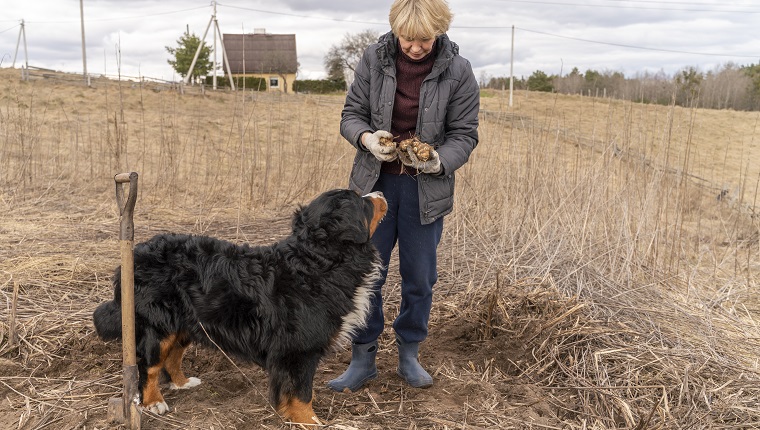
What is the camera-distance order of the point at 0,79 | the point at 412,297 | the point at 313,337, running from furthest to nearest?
the point at 0,79 < the point at 412,297 < the point at 313,337

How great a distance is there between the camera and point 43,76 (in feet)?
59.8

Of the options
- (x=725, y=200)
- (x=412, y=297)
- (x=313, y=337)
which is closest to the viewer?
(x=313, y=337)

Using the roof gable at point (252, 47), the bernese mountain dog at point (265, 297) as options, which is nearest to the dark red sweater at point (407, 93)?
the bernese mountain dog at point (265, 297)

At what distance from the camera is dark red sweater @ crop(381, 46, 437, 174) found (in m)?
2.93

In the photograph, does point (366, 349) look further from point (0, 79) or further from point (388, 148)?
point (0, 79)

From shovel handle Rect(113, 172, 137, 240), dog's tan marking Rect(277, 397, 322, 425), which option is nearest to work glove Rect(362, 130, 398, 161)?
shovel handle Rect(113, 172, 137, 240)

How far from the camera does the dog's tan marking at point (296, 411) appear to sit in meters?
2.69

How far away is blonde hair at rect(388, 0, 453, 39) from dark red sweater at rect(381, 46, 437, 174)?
20 cm

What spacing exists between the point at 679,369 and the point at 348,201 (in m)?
2.08

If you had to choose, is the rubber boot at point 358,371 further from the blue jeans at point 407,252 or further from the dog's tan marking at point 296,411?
the dog's tan marking at point 296,411

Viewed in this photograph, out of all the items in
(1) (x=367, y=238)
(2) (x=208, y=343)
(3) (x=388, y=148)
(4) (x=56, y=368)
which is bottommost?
(4) (x=56, y=368)

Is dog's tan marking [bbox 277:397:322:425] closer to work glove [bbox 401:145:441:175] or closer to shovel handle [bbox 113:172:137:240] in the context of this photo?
shovel handle [bbox 113:172:137:240]

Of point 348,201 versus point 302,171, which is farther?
point 302,171

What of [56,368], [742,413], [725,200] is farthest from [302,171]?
[725,200]
